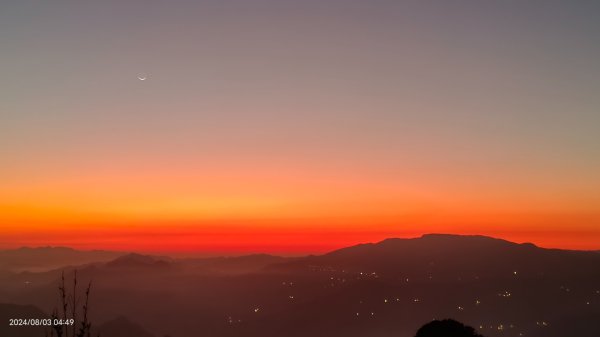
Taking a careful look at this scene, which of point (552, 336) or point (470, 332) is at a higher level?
point (470, 332)

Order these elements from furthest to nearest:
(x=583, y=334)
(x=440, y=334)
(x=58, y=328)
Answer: (x=583, y=334) → (x=440, y=334) → (x=58, y=328)

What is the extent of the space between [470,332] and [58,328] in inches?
1415

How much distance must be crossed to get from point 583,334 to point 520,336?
25.9 metres

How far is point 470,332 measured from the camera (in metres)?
37.9

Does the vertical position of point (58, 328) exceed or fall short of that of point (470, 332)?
it exceeds it

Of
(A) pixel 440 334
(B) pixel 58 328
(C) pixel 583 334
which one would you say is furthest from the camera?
(C) pixel 583 334

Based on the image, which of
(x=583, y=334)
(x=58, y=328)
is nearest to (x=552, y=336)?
(x=583, y=334)

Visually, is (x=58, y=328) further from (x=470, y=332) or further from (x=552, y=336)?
(x=552, y=336)

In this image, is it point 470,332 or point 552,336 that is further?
point 552,336

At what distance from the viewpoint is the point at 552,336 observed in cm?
19488

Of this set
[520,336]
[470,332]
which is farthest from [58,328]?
[520,336]

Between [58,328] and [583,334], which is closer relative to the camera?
[58,328]

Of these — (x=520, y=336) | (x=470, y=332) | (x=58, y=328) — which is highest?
(x=58, y=328)

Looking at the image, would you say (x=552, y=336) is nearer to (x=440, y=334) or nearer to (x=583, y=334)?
(x=583, y=334)
